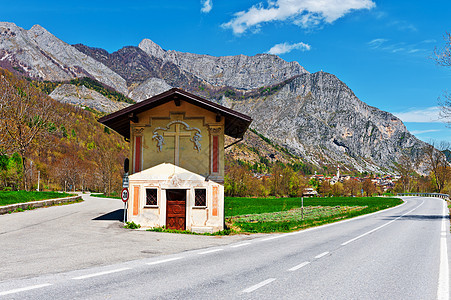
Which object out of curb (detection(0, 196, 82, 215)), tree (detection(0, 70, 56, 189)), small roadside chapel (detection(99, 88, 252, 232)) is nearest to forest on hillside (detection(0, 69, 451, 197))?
tree (detection(0, 70, 56, 189))

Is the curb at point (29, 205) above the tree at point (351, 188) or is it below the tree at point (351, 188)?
above

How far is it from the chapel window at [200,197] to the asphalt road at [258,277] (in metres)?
6.73

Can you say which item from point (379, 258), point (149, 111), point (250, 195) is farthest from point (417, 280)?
point (250, 195)

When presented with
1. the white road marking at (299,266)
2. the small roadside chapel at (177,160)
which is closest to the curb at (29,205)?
the small roadside chapel at (177,160)

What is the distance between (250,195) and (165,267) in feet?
297

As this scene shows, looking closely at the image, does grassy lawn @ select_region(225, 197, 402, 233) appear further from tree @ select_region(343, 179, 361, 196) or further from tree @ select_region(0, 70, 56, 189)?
tree @ select_region(343, 179, 361, 196)

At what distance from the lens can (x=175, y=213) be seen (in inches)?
710

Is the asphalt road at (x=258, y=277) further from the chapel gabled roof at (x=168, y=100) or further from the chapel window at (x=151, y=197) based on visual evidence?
the chapel gabled roof at (x=168, y=100)

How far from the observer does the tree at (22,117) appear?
32.4 m

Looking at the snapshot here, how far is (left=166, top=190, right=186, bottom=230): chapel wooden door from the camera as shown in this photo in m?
17.9

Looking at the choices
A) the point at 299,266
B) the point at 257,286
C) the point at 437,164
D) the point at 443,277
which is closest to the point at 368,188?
the point at 437,164

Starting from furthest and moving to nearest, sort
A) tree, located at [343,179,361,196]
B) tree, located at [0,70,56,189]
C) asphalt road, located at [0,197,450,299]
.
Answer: tree, located at [343,179,361,196], tree, located at [0,70,56,189], asphalt road, located at [0,197,450,299]

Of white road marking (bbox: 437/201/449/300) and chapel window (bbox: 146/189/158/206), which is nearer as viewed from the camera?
white road marking (bbox: 437/201/449/300)

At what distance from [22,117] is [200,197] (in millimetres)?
25982
